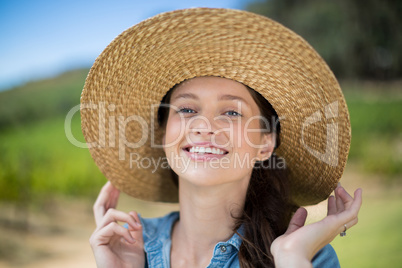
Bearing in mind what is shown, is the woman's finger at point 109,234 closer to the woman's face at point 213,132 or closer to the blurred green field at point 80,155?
the woman's face at point 213,132

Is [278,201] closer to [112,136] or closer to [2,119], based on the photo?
[112,136]

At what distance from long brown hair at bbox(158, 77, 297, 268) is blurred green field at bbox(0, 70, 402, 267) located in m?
1.90

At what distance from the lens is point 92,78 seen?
1.56 meters

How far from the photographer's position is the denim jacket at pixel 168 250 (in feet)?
4.91

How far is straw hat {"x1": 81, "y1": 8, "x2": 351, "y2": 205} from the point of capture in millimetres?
1332

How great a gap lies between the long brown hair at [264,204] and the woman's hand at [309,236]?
191mm

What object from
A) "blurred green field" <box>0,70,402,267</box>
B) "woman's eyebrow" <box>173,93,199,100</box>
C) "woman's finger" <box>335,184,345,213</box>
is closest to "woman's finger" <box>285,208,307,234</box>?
"woman's finger" <box>335,184,345,213</box>

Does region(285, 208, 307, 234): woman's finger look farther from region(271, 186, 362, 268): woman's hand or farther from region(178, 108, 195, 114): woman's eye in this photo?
region(178, 108, 195, 114): woman's eye

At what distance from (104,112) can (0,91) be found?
3.38 metres

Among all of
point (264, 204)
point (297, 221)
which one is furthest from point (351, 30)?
point (297, 221)

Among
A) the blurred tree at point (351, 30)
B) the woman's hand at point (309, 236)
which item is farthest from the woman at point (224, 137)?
the blurred tree at point (351, 30)

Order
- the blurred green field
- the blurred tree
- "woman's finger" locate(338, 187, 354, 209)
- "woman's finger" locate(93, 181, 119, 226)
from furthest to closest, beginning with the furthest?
the blurred tree → the blurred green field → "woman's finger" locate(93, 181, 119, 226) → "woman's finger" locate(338, 187, 354, 209)

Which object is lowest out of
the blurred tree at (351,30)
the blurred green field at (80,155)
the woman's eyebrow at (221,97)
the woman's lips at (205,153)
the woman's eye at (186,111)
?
the blurred green field at (80,155)

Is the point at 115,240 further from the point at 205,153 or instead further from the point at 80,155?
the point at 80,155
